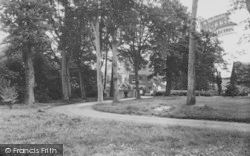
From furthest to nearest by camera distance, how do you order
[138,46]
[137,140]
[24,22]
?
[138,46]
[24,22]
[137,140]

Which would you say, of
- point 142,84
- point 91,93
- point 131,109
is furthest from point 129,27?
point 142,84

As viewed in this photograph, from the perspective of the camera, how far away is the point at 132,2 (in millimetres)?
27656

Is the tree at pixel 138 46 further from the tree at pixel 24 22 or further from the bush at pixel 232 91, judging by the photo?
the bush at pixel 232 91

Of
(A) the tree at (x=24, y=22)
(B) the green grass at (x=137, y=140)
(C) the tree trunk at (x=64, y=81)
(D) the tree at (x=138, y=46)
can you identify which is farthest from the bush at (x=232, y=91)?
(B) the green grass at (x=137, y=140)

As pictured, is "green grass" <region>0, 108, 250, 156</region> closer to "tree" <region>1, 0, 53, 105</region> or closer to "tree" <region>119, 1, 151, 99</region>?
"tree" <region>1, 0, 53, 105</region>

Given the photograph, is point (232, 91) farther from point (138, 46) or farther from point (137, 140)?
point (137, 140)

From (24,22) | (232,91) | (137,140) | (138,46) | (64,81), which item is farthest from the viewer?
(232,91)

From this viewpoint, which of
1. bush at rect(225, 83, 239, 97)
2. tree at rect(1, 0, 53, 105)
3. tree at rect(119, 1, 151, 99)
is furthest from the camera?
bush at rect(225, 83, 239, 97)

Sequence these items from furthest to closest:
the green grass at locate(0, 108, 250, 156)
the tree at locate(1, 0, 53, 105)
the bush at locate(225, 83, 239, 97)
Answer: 1. the bush at locate(225, 83, 239, 97)
2. the tree at locate(1, 0, 53, 105)
3. the green grass at locate(0, 108, 250, 156)

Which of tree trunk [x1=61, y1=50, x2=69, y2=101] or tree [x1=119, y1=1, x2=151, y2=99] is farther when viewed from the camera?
tree [x1=119, y1=1, x2=151, y2=99]

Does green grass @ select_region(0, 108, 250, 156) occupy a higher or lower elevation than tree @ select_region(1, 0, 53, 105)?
lower

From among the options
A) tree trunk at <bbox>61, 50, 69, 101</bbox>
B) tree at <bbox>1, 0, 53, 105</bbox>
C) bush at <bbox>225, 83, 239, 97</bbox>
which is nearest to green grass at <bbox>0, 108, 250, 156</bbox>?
tree at <bbox>1, 0, 53, 105</bbox>

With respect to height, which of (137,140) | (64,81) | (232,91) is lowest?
(137,140)

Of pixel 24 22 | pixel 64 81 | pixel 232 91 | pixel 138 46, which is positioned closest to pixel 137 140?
pixel 24 22
